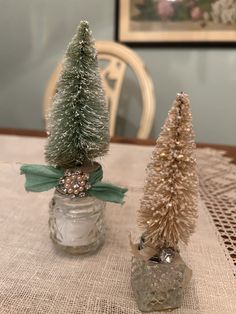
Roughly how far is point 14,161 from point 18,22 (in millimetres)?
1148

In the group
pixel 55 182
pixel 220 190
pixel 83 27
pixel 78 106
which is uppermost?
pixel 83 27

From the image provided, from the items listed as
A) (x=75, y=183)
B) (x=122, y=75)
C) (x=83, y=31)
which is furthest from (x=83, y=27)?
(x=122, y=75)

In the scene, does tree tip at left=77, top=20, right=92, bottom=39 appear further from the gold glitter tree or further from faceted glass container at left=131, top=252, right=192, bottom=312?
faceted glass container at left=131, top=252, right=192, bottom=312

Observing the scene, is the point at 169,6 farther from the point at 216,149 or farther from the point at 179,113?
the point at 179,113

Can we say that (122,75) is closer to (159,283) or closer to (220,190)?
(220,190)

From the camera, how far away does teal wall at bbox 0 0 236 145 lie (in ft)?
5.29

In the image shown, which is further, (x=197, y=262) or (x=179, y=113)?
(x=197, y=262)

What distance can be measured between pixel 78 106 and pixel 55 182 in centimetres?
11

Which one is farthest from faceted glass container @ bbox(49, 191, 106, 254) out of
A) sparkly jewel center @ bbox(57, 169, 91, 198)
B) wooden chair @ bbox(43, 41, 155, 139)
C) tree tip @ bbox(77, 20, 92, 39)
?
wooden chair @ bbox(43, 41, 155, 139)

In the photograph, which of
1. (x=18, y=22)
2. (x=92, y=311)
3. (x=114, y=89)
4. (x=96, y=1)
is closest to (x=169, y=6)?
(x=96, y=1)

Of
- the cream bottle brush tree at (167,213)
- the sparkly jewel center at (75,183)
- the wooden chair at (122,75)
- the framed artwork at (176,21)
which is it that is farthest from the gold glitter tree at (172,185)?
the framed artwork at (176,21)

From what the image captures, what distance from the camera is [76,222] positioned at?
472mm

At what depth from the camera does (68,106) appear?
448mm

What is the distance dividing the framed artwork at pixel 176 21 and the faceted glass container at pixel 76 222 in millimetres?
1280
